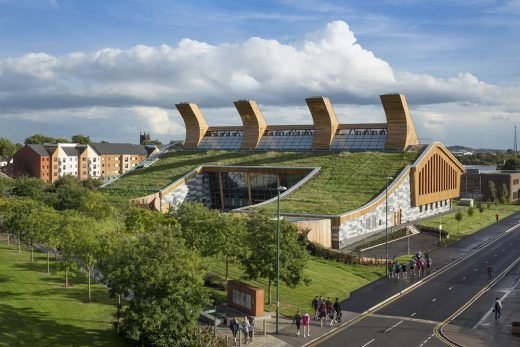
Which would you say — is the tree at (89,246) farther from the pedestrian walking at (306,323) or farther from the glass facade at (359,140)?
the glass facade at (359,140)

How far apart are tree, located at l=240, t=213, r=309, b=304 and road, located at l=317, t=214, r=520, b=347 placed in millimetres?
4527

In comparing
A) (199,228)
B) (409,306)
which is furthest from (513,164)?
(199,228)

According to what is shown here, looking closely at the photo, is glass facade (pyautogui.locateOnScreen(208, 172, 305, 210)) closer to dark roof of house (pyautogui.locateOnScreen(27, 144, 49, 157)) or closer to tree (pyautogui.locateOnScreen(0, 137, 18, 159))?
dark roof of house (pyautogui.locateOnScreen(27, 144, 49, 157))

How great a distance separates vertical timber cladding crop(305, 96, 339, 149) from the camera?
8125cm

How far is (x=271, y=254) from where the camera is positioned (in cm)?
3247

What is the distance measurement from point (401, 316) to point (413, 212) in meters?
40.1

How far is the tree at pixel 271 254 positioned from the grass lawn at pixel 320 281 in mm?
1461

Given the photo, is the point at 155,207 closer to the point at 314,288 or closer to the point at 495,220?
the point at 314,288

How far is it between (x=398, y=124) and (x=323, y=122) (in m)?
11.2

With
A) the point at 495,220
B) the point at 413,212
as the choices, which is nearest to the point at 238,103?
the point at 413,212

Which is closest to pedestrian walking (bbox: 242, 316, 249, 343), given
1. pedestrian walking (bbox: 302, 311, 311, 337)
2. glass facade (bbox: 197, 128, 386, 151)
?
pedestrian walking (bbox: 302, 311, 311, 337)

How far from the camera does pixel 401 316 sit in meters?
31.5

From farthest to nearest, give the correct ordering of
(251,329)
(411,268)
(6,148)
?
(6,148) < (411,268) < (251,329)

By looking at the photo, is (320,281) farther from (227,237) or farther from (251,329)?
(251,329)
